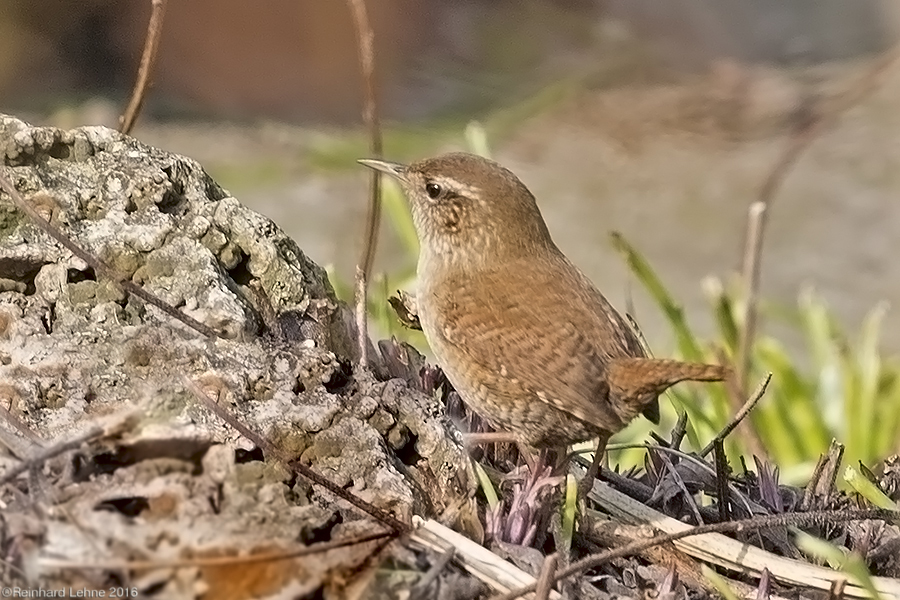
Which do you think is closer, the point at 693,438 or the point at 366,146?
the point at 693,438

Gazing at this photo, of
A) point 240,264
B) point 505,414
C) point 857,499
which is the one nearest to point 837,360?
point 857,499

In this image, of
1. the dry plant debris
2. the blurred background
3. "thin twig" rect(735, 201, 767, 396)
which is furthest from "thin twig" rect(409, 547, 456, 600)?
the blurred background

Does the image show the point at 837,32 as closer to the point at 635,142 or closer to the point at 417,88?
the point at 635,142

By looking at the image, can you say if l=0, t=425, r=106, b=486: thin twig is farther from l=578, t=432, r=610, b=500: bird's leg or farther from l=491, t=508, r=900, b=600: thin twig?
l=578, t=432, r=610, b=500: bird's leg

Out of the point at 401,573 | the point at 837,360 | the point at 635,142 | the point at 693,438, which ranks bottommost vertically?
the point at 401,573

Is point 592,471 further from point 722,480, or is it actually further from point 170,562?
point 170,562

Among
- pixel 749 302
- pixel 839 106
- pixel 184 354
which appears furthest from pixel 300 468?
pixel 839 106
